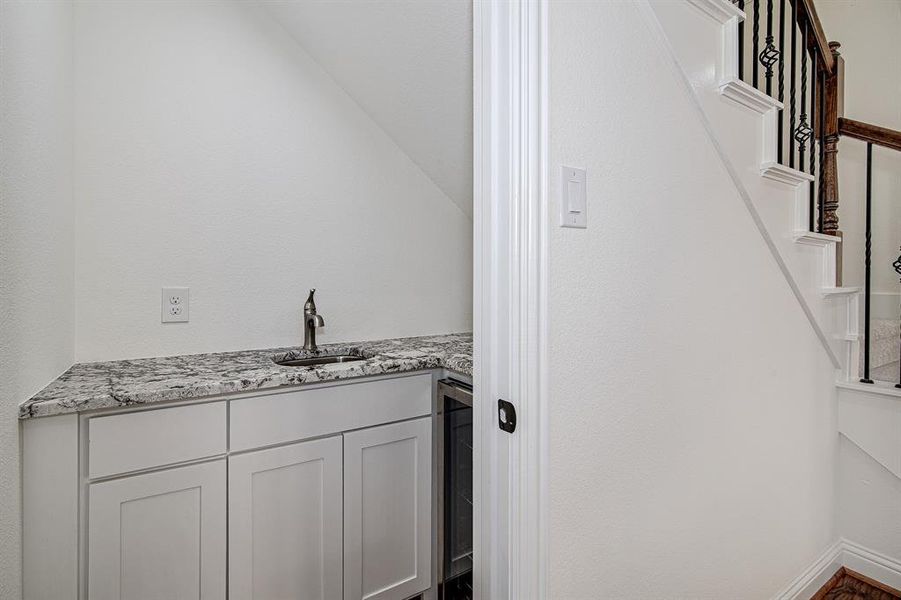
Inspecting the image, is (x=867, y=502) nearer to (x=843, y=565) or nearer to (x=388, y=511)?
(x=843, y=565)

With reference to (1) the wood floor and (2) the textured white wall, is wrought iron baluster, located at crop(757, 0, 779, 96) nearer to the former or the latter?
(2) the textured white wall

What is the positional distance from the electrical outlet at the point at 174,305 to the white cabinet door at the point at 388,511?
2.62 feet

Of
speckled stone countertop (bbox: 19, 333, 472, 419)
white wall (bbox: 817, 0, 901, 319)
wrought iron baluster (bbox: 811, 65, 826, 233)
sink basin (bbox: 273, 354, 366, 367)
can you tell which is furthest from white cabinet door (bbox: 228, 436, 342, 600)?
white wall (bbox: 817, 0, 901, 319)

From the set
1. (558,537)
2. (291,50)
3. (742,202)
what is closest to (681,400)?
(558,537)

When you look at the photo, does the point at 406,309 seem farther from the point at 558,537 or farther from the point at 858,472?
the point at 858,472

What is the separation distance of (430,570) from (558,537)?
3.24 ft

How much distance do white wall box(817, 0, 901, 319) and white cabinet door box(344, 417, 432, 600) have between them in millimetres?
2400

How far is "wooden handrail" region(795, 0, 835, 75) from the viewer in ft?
5.13

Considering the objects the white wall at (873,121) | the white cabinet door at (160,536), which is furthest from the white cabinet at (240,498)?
the white wall at (873,121)

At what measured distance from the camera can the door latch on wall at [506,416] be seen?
2.88 ft

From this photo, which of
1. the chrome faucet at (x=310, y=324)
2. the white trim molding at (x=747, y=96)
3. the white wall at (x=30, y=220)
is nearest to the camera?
the white wall at (x=30, y=220)

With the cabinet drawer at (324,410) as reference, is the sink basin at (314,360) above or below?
above

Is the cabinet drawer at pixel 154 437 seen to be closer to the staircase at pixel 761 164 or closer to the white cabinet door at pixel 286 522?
the white cabinet door at pixel 286 522

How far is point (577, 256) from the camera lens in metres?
0.91
